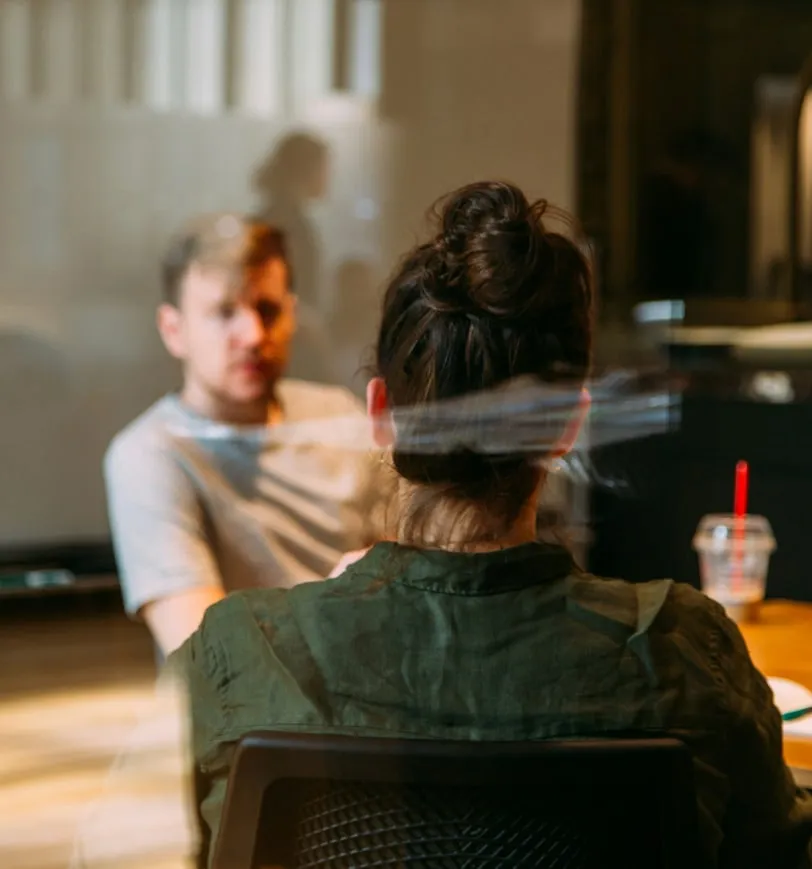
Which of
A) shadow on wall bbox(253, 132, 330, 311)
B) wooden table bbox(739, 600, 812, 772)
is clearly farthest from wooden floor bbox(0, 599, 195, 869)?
shadow on wall bbox(253, 132, 330, 311)

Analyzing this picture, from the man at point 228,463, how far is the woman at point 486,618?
25cm

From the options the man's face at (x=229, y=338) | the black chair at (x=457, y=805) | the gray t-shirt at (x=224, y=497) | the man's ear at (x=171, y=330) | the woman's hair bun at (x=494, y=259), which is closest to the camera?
the black chair at (x=457, y=805)

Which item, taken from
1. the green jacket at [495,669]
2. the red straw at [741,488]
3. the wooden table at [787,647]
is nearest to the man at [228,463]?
the green jacket at [495,669]

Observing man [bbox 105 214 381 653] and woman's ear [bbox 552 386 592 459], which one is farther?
man [bbox 105 214 381 653]

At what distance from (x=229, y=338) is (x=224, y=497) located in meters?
0.19

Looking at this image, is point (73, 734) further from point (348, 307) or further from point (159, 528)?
point (348, 307)

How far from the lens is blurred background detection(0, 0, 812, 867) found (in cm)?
141

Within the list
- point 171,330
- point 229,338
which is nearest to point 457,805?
point 229,338

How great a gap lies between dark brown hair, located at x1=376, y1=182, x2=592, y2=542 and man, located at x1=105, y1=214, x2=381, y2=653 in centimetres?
23

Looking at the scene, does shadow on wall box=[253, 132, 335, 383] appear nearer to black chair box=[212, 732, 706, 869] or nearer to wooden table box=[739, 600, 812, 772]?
wooden table box=[739, 600, 812, 772]

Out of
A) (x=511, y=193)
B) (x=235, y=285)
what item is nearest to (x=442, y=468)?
(x=511, y=193)

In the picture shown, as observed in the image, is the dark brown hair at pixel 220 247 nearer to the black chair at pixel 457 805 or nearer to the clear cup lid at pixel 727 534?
the clear cup lid at pixel 727 534

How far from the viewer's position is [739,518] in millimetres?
1502

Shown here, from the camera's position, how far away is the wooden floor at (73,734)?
851mm
